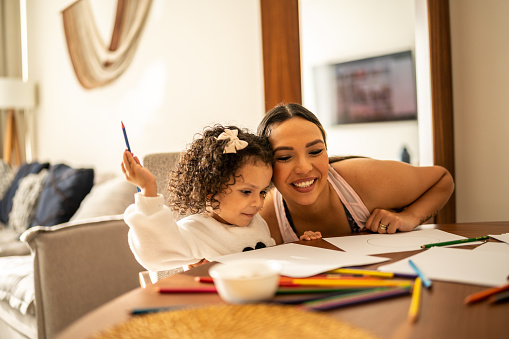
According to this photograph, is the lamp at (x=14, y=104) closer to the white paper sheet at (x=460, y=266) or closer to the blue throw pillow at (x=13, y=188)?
the blue throw pillow at (x=13, y=188)

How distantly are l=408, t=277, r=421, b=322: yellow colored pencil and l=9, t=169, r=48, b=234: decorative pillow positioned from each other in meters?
2.99

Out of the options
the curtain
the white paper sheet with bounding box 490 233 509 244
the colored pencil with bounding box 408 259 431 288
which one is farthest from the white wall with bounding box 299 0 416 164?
the curtain

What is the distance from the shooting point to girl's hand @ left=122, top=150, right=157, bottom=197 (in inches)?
38.2

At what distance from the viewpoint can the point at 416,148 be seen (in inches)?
85.4

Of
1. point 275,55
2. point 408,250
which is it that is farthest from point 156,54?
point 408,250

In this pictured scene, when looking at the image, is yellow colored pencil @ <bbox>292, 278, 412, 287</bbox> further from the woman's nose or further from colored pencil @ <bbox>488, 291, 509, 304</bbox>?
the woman's nose

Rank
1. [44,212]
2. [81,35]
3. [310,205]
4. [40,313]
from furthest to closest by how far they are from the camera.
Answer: [81,35], [44,212], [40,313], [310,205]

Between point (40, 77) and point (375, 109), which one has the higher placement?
point (40, 77)

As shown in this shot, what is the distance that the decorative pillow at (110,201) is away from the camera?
2381mm

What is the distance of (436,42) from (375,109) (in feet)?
1.88

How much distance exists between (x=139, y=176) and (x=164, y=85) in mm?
2294

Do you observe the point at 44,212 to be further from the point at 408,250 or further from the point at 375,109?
the point at 408,250

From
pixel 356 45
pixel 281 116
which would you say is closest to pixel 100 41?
pixel 356 45

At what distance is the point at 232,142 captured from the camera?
3.73 ft
